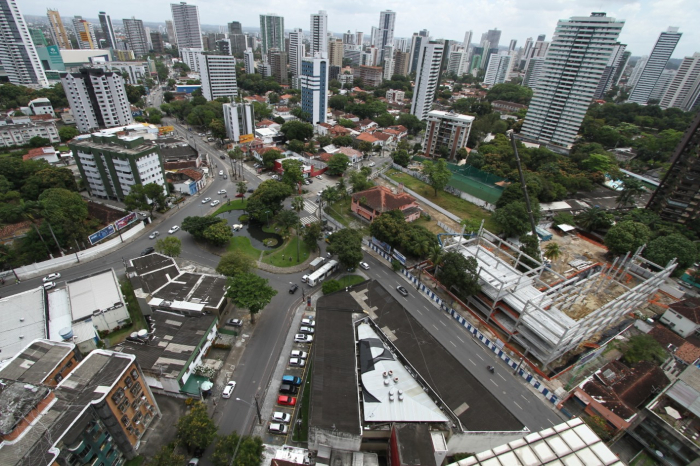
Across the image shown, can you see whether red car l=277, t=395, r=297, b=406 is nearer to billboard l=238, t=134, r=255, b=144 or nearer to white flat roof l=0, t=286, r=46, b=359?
white flat roof l=0, t=286, r=46, b=359

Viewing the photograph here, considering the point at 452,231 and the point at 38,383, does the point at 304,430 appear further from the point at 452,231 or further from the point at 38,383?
the point at 452,231

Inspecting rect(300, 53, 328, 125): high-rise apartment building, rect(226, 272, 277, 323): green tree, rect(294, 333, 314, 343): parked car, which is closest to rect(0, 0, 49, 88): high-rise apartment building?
rect(300, 53, 328, 125): high-rise apartment building

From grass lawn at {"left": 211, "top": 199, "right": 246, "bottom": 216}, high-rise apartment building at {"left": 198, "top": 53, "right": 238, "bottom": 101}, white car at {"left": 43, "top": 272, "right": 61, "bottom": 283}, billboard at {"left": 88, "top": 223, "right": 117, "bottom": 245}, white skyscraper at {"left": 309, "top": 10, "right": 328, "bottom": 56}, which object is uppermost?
white skyscraper at {"left": 309, "top": 10, "right": 328, "bottom": 56}

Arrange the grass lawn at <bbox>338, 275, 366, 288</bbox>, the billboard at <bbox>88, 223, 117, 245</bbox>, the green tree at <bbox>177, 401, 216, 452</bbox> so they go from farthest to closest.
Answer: the billboard at <bbox>88, 223, 117, 245</bbox>
the grass lawn at <bbox>338, 275, 366, 288</bbox>
the green tree at <bbox>177, 401, 216, 452</bbox>

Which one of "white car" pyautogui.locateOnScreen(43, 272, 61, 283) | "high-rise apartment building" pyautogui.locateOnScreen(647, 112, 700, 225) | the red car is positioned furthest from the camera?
"high-rise apartment building" pyautogui.locateOnScreen(647, 112, 700, 225)

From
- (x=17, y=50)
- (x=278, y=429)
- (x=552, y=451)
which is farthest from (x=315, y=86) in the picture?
(x=17, y=50)

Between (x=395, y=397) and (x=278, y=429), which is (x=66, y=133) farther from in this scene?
(x=395, y=397)

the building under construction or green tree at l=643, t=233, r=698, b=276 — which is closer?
the building under construction

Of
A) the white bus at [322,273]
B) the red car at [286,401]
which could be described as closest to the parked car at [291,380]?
the red car at [286,401]
